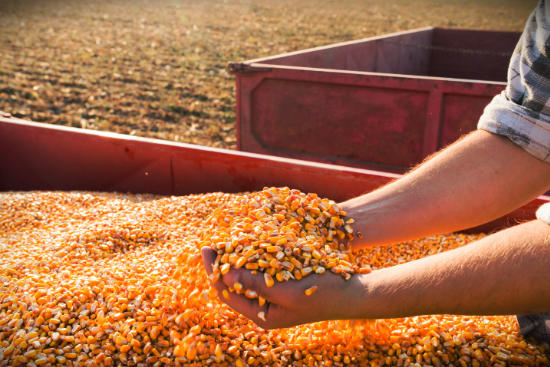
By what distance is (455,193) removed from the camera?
1.85 meters

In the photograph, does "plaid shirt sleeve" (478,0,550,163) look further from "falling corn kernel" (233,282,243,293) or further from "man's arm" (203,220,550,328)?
"falling corn kernel" (233,282,243,293)

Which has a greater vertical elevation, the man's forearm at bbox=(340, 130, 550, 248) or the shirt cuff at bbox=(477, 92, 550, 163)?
the shirt cuff at bbox=(477, 92, 550, 163)

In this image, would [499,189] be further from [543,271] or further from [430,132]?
[430,132]

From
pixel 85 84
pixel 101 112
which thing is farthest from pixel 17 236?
pixel 85 84

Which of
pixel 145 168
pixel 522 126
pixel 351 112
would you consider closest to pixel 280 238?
pixel 522 126

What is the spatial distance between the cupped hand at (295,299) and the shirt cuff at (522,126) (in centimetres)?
73

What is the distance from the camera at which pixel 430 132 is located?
3.41m

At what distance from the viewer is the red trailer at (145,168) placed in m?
2.69

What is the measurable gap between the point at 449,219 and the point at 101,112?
5875mm

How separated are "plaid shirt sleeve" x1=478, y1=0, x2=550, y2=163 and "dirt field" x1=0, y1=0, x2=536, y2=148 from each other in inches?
168

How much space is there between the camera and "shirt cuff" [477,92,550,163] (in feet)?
4.87

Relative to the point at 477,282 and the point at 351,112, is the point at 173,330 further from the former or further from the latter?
the point at 351,112

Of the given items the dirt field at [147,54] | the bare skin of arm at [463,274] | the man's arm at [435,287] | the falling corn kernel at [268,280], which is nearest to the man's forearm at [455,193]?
the bare skin of arm at [463,274]

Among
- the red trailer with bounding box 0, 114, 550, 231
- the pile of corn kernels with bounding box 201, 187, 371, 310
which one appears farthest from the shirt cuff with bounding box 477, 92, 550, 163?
the red trailer with bounding box 0, 114, 550, 231
